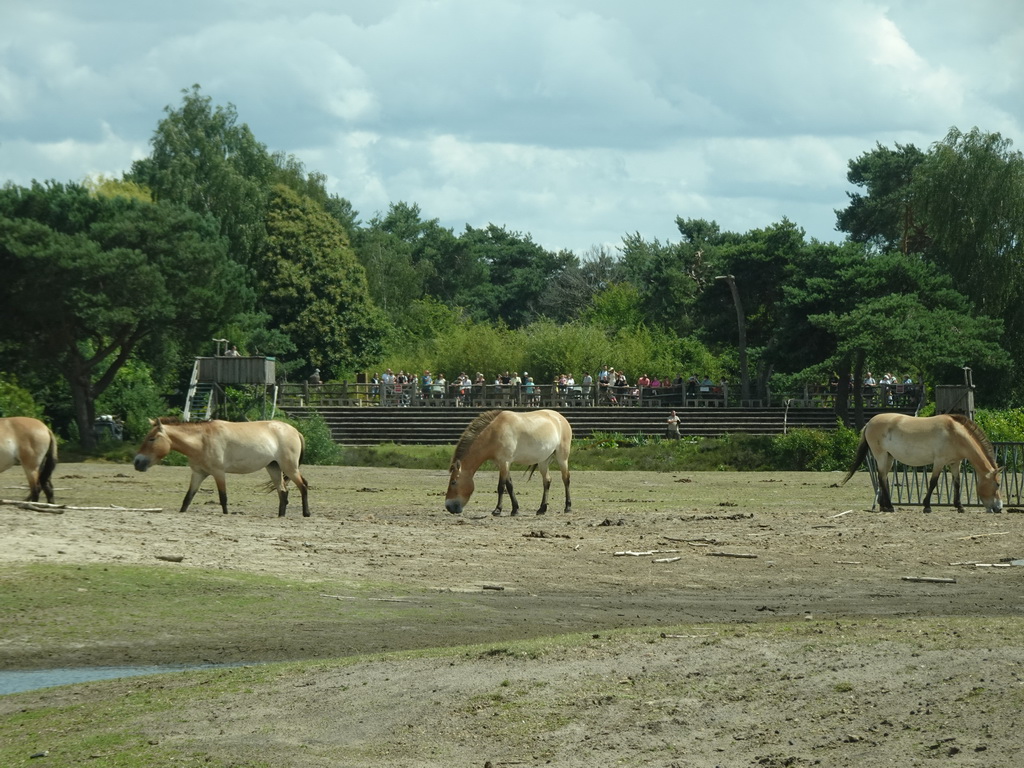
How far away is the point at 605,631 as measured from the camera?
11.7 m

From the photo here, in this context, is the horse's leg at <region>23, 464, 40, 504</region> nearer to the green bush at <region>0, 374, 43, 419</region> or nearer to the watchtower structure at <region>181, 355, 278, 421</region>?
the green bush at <region>0, 374, 43, 419</region>

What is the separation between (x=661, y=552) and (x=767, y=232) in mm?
55030

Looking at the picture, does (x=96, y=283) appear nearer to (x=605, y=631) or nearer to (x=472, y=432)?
(x=472, y=432)

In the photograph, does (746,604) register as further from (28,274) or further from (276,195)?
(276,195)

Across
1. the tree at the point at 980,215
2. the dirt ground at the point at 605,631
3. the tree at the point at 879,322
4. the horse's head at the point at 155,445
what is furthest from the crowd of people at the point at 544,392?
the horse's head at the point at 155,445

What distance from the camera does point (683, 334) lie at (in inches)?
3693

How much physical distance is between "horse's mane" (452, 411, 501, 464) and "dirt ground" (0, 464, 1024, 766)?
114 cm

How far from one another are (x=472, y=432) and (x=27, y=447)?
7.27 metres

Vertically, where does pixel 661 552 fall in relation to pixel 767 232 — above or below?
below

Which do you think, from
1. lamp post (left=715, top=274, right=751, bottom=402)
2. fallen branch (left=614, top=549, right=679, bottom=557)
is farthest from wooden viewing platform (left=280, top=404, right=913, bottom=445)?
fallen branch (left=614, top=549, right=679, bottom=557)

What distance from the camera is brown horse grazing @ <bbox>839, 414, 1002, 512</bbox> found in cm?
2358

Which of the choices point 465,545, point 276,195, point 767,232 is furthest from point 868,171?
point 465,545

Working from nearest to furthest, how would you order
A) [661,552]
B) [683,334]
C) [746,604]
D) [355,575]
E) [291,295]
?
[746,604] < [355,575] < [661,552] < [291,295] < [683,334]

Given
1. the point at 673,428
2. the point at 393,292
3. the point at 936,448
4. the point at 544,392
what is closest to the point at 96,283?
the point at 673,428
